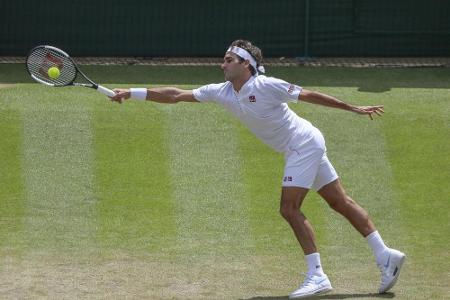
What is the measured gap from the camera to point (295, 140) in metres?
8.82

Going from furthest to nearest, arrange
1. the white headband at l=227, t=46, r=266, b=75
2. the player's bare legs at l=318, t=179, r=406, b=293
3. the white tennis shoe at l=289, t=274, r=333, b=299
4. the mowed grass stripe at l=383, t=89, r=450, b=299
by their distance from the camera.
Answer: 1. the mowed grass stripe at l=383, t=89, r=450, b=299
2. the white headband at l=227, t=46, r=266, b=75
3. the player's bare legs at l=318, t=179, r=406, b=293
4. the white tennis shoe at l=289, t=274, r=333, b=299

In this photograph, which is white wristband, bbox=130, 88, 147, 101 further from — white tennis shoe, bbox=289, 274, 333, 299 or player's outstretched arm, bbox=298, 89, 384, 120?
white tennis shoe, bbox=289, 274, 333, 299

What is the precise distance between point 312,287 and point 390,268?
0.64 metres

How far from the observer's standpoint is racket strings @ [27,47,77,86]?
9.76m

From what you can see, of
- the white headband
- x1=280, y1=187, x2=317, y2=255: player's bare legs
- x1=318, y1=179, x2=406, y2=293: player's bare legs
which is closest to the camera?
x1=280, y1=187, x2=317, y2=255: player's bare legs

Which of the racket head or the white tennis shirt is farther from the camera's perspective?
the racket head

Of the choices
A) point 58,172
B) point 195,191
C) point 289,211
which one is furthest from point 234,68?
point 58,172

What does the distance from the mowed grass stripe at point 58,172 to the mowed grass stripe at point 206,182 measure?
0.90 metres

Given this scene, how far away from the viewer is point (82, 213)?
11.0 meters

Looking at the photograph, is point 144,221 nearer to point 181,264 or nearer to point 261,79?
point 181,264

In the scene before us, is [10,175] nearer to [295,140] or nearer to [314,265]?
[295,140]

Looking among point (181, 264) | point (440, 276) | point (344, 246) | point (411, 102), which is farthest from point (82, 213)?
point (411, 102)

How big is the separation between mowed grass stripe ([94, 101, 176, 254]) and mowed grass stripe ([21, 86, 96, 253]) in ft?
0.46

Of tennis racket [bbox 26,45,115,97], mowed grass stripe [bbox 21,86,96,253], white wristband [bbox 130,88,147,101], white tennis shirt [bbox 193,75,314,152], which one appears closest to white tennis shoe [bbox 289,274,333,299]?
white tennis shirt [bbox 193,75,314,152]
